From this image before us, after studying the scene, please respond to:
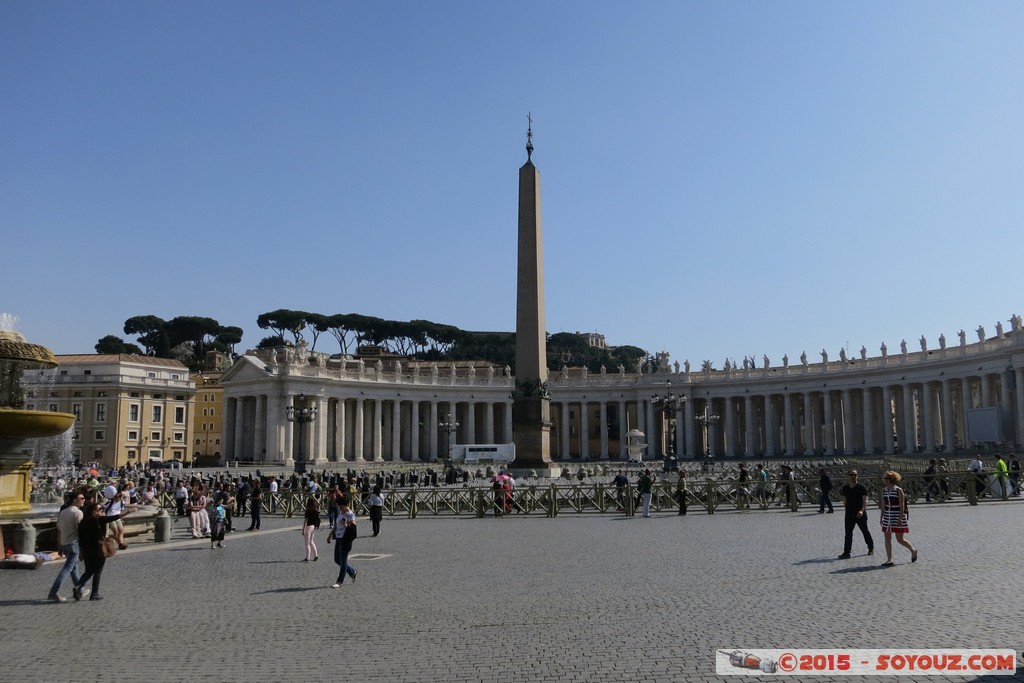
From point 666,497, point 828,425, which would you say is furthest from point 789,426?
point 666,497

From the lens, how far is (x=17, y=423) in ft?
47.3

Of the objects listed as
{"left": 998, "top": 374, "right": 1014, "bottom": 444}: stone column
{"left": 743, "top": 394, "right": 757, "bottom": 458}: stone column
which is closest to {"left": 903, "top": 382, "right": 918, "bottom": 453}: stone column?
{"left": 998, "top": 374, "right": 1014, "bottom": 444}: stone column

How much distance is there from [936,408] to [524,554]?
61777 mm

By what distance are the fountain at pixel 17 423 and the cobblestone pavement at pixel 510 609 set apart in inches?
94.8

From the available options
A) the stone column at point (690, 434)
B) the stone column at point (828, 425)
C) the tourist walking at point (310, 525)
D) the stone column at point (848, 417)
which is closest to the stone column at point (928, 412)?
the stone column at point (848, 417)

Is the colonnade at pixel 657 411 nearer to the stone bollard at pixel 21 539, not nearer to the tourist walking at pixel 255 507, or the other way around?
the tourist walking at pixel 255 507

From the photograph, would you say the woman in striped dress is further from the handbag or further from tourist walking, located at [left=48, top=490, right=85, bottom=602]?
tourist walking, located at [left=48, top=490, right=85, bottom=602]

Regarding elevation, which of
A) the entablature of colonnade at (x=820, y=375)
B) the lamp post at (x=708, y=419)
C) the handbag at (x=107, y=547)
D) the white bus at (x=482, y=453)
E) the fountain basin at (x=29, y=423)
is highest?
the entablature of colonnade at (x=820, y=375)

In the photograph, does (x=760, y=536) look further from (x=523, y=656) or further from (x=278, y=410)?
(x=278, y=410)

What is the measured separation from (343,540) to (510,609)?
10.5 feet

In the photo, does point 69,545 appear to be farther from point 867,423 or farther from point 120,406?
point 120,406

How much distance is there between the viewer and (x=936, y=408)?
66.1m

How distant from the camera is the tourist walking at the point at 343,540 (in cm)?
1137

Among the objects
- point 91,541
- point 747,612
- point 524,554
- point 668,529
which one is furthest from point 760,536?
point 91,541
